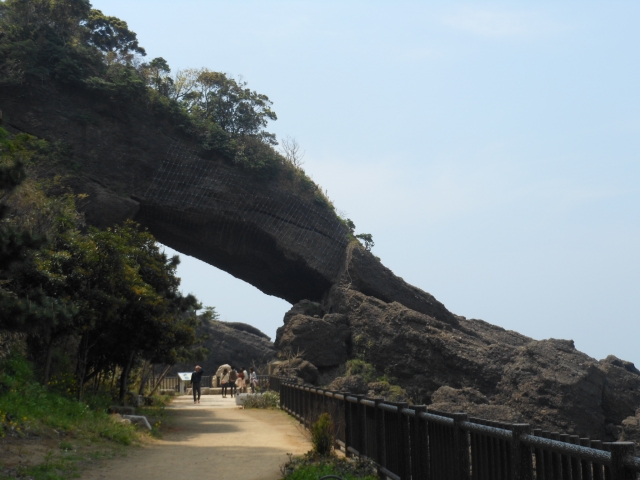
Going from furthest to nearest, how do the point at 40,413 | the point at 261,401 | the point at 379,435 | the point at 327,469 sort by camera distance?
the point at 261,401 < the point at 40,413 < the point at 379,435 < the point at 327,469

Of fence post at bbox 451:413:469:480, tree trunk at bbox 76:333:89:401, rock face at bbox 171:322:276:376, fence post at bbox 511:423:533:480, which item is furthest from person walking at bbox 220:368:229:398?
fence post at bbox 511:423:533:480

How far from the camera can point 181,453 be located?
13109 millimetres

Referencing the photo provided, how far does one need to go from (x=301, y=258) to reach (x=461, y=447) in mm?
32126

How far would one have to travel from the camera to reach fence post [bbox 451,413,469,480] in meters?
6.54

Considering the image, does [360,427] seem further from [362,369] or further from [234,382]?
[234,382]

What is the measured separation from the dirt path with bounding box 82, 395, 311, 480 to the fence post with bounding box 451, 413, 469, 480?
4.08 metres

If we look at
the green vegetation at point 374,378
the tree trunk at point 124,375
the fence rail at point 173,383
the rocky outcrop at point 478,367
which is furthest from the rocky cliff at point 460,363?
the fence rail at point 173,383

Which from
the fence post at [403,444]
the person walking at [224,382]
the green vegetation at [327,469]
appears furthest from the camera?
the person walking at [224,382]

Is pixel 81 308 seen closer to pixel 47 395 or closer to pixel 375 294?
pixel 47 395

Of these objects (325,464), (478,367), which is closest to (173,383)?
(478,367)

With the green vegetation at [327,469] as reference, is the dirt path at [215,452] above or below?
below

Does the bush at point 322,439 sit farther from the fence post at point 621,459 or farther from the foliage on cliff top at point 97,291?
the fence post at point 621,459

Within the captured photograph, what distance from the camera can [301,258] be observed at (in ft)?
127

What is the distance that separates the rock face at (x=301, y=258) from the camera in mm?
32844
